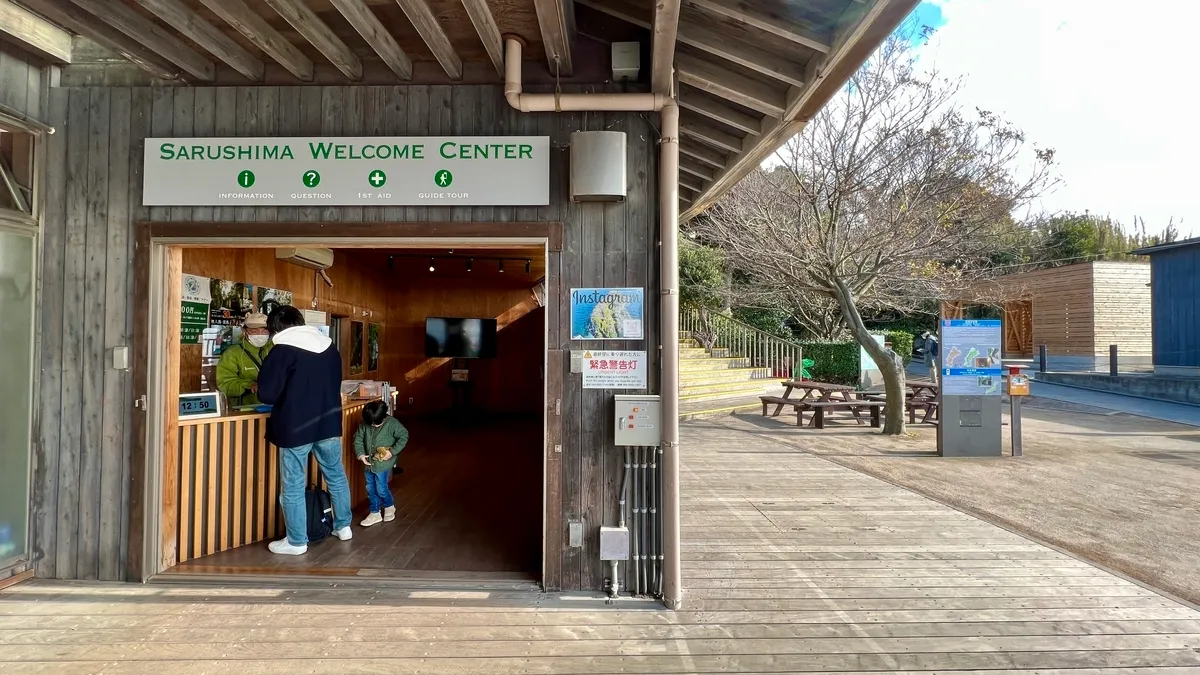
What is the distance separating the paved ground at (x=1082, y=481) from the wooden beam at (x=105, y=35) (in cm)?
644

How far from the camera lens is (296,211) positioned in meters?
3.29

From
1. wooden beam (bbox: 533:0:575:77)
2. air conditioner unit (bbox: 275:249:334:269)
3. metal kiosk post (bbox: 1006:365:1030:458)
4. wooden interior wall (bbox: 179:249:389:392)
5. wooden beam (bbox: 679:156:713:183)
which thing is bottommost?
metal kiosk post (bbox: 1006:365:1030:458)

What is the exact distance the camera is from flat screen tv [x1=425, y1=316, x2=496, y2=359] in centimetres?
1033

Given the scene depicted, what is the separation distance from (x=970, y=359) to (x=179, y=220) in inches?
322

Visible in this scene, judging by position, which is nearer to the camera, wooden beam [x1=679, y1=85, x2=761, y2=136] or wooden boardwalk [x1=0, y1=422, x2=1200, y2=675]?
Result: wooden boardwalk [x1=0, y1=422, x2=1200, y2=675]

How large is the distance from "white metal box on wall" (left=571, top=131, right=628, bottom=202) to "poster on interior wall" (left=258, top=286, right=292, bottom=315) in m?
3.22

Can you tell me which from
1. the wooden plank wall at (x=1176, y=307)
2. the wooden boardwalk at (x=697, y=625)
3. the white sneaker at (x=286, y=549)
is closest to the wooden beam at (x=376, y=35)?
the wooden boardwalk at (x=697, y=625)

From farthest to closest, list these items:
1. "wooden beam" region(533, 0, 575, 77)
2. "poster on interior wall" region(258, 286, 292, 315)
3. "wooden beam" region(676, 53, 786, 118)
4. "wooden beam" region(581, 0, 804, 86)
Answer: "poster on interior wall" region(258, 286, 292, 315), "wooden beam" region(676, 53, 786, 118), "wooden beam" region(581, 0, 804, 86), "wooden beam" region(533, 0, 575, 77)

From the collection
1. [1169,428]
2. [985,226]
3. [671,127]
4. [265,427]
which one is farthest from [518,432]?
[1169,428]

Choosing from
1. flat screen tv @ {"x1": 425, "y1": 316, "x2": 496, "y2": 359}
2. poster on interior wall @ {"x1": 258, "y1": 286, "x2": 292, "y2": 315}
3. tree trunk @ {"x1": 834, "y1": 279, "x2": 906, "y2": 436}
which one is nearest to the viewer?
poster on interior wall @ {"x1": 258, "y1": 286, "x2": 292, "y2": 315}

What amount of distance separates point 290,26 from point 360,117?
53cm

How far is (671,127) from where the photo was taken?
3.13m

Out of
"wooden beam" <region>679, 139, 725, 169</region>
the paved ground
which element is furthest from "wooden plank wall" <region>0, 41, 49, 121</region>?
the paved ground

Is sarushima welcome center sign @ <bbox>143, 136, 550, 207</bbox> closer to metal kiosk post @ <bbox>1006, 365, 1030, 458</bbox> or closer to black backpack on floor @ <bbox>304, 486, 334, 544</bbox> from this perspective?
black backpack on floor @ <bbox>304, 486, 334, 544</bbox>
